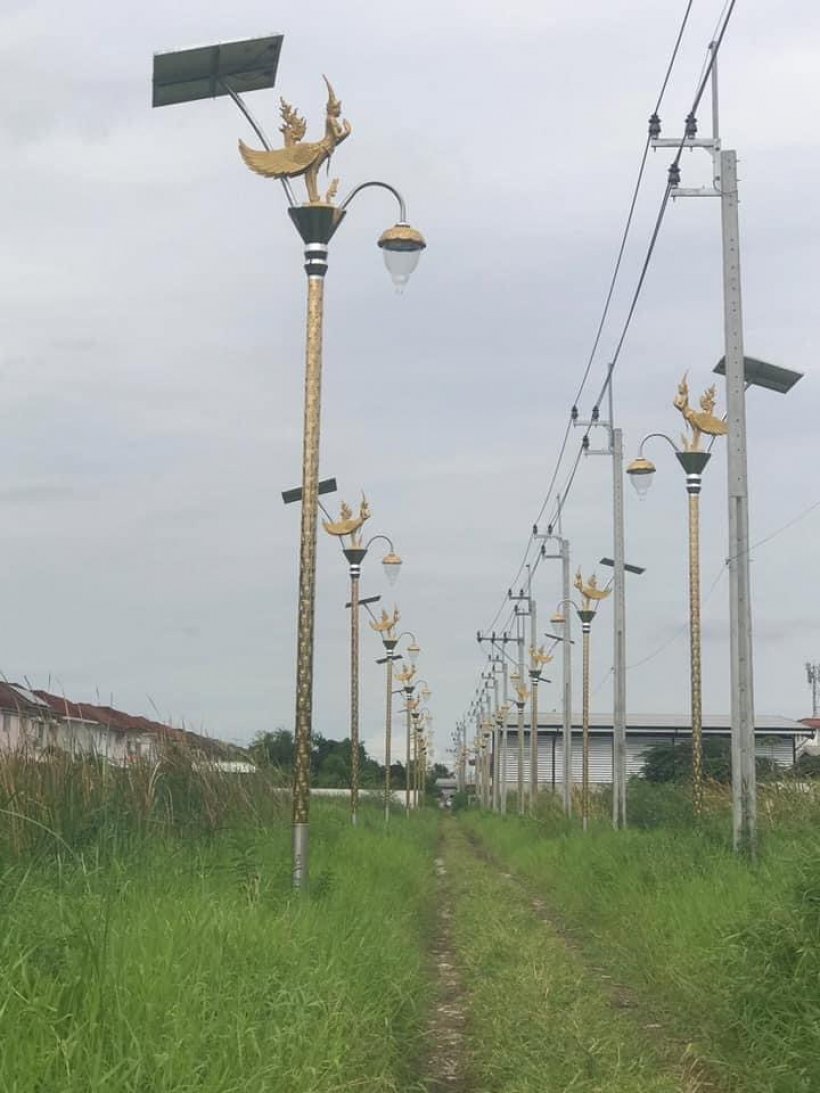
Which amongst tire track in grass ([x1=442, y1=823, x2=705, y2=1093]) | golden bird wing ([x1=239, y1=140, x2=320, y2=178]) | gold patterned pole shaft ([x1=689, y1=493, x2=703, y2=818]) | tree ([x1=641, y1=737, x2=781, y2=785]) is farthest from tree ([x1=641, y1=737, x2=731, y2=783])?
golden bird wing ([x1=239, y1=140, x2=320, y2=178])

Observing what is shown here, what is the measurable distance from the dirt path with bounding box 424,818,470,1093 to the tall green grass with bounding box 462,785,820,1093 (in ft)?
5.07

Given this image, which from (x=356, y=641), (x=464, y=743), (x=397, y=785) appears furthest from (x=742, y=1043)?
(x=464, y=743)

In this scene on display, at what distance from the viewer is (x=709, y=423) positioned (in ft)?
67.2

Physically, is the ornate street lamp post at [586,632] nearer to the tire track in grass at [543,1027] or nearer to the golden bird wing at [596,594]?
the golden bird wing at [596,594]

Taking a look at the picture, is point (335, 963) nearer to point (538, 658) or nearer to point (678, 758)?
point (538, 658)

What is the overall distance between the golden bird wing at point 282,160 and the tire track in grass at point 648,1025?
7.39 metres

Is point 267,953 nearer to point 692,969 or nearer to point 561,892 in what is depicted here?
point 692,969

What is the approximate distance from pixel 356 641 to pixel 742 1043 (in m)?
20.3

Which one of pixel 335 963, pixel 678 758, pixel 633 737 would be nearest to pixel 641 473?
pixel 335 963

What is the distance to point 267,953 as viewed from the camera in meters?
8.52

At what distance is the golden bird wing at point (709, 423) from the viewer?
2041cm

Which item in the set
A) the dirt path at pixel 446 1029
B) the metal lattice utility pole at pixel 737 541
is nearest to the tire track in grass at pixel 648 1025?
the dirt path at pixel 446 1029

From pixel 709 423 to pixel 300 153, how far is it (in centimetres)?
927

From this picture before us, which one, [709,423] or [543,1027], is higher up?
[709,423]
